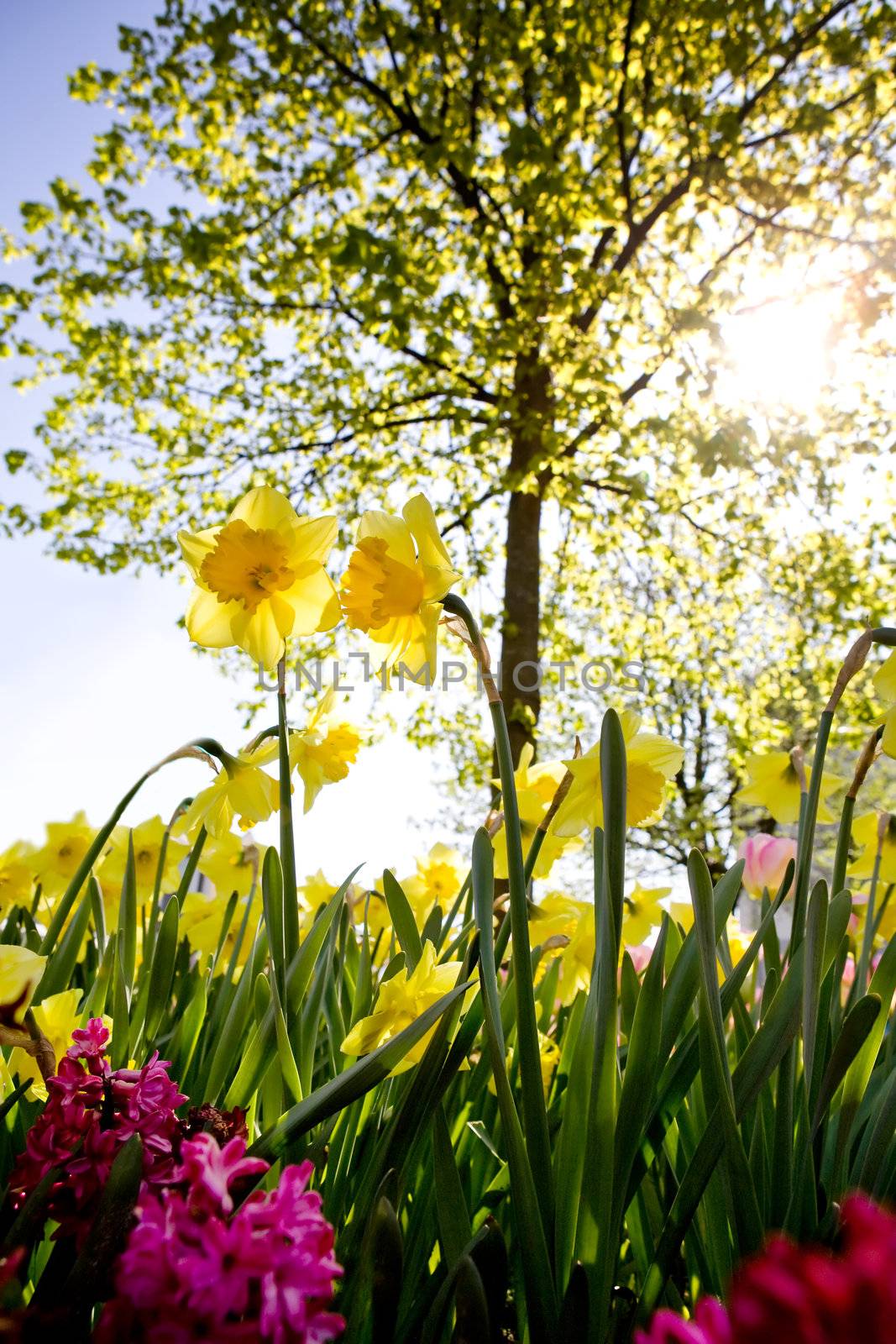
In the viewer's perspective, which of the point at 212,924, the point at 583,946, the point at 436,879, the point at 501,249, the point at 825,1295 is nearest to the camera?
the point at 825,1295

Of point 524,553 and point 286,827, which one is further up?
point 524,553

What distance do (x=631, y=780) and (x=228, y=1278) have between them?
27.5 inches

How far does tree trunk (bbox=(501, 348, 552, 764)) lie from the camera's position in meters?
5.85

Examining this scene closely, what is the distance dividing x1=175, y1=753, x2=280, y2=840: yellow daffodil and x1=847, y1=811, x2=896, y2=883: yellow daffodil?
0.81 metres

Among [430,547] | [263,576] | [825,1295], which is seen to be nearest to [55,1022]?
[263,576]

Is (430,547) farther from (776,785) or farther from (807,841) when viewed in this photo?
(776,785)

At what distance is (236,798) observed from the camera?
3.42 ft

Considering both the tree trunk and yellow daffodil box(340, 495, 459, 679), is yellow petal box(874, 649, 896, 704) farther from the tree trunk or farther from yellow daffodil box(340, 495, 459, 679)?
the tree trunk

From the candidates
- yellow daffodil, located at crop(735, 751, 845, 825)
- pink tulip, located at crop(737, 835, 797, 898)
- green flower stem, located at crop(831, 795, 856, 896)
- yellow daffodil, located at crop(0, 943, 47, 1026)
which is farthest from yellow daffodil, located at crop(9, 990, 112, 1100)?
pink tulip, located at crop(737, 835, 797, 898)

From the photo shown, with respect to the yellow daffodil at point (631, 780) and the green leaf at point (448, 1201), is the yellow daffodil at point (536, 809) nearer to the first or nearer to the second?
the yellow daffodil at point (631, 780)

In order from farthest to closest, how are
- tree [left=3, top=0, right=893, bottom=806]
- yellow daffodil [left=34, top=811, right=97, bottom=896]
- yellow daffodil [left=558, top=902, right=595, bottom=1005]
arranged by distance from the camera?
1. tree [left=3, top=0, right=893, bottom=806]
2. yellow daffodil [left=34, top=811, right=97, bottom=896]
3. yellow daffodil [left=558, top=902, right=595, bottom=1005]

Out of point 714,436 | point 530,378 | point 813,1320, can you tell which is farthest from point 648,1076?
point 530,378

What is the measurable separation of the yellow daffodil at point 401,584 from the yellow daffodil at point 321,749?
22 cm

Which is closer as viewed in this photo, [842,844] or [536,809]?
[842,844]
